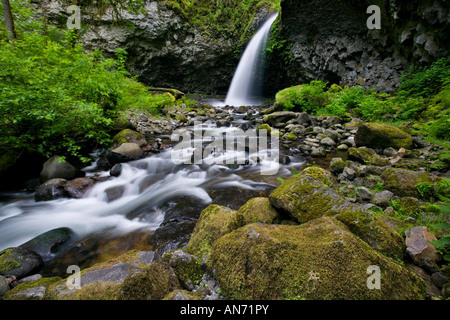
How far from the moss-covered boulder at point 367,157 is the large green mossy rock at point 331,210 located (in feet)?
9.73

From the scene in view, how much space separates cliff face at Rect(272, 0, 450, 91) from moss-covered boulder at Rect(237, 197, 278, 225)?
10002 millimetres

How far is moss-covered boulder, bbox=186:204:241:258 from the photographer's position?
209 cm

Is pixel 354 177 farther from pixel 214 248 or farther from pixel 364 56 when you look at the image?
pixel 364 56

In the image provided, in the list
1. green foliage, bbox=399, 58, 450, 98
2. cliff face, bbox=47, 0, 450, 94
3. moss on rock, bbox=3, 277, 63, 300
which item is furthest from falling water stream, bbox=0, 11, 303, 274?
green foliage, bbox=399, 58, 450, 98

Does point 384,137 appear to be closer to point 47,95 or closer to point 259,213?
point 259,213

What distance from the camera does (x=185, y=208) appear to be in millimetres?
3998

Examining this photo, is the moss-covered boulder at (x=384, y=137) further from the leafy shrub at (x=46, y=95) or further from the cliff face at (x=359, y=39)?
the leafy shrub at (x=46, y=95)

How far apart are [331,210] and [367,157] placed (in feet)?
11.4

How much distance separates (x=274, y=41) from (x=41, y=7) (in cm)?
1665

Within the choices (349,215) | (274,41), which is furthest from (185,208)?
(274,41)

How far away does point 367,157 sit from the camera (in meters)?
4.68

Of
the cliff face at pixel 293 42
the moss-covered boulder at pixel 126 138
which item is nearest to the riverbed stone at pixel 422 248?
the moss-covered boulder at pixel 126 138

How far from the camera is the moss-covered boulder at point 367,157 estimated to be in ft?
14.4

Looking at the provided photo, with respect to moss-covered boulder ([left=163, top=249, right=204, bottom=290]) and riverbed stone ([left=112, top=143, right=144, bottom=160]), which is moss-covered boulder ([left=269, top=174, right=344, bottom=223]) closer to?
moss-covered boulder ([left=163, top=249, right=204, bottom=290])
